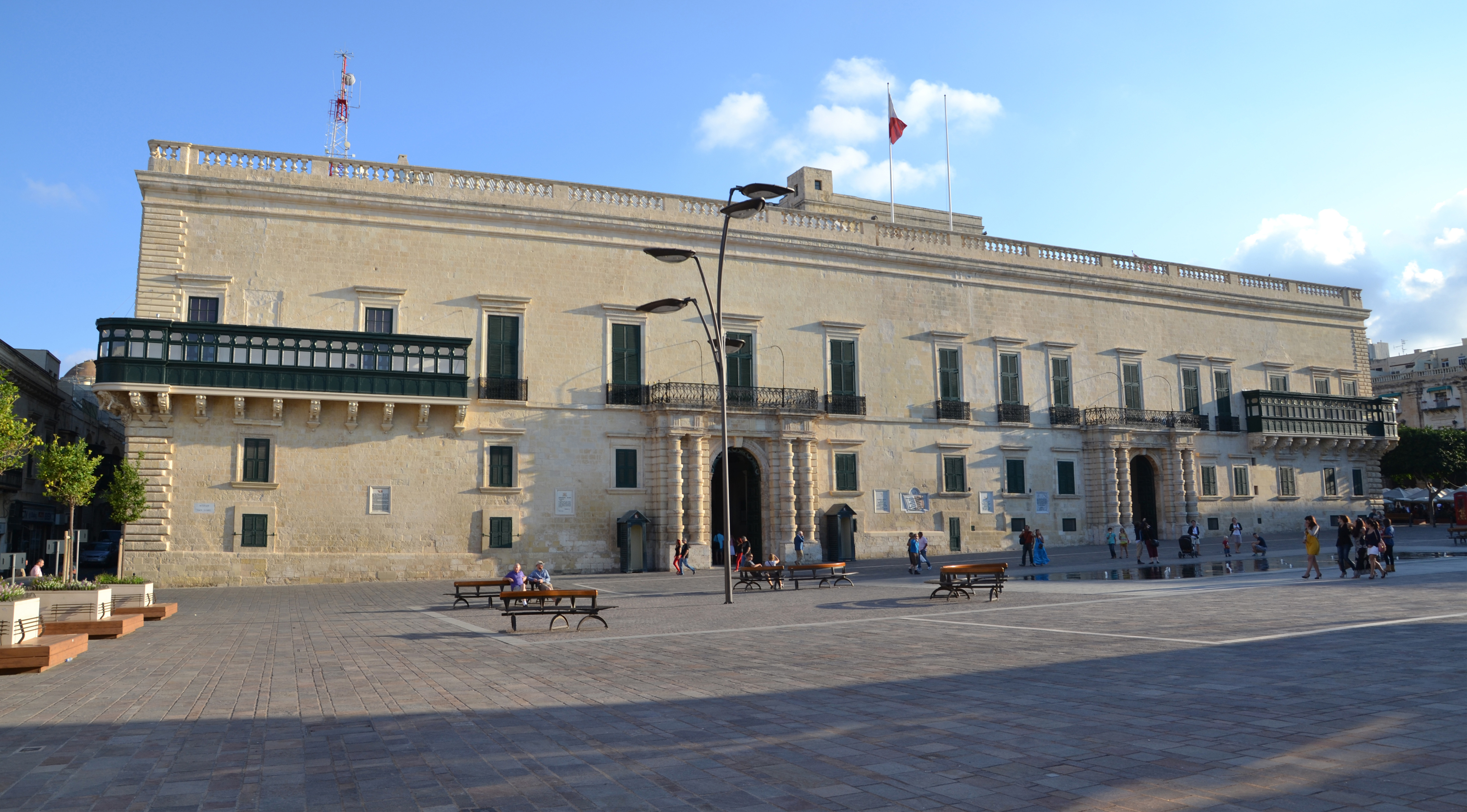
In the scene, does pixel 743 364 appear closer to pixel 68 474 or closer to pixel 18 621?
pixel 68 474

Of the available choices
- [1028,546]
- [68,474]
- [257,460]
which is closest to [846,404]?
[1028,546]

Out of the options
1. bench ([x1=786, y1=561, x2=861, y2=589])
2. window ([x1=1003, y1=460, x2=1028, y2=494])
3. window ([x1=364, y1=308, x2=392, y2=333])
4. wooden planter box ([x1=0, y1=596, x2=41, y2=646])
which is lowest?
bench ([x1=786, y1=561, x2=861, y2=589])

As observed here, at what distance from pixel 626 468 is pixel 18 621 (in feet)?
68.1

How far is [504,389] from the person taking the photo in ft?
95.9

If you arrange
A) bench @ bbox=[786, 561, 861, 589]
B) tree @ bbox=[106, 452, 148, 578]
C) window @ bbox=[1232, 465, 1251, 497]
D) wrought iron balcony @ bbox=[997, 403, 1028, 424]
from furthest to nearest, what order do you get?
window @ bbox=[1232, 465, 1251, 497], wrought iron balcony @ bbox=[997, 403, 1028, 424], tree @ bbox=[106, 452, 148, 578], bench @ bbox=[786, 561, 861, 589]

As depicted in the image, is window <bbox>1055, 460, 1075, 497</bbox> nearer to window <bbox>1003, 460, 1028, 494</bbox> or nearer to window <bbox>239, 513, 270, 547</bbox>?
window <bbox>1003, 460, 1028, 494</bbox>

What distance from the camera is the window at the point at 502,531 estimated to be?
28.5 meters

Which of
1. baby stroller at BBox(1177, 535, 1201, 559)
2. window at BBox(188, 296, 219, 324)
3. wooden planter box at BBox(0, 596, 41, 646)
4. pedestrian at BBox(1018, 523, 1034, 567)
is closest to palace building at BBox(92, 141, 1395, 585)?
window at BBox(188, 296, 219, 324)

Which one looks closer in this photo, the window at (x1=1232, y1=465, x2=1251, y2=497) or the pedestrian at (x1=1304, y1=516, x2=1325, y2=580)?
the pedestrian at (x1=1304, y1=516, x2=1325, y2=580)

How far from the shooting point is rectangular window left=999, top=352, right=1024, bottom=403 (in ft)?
123

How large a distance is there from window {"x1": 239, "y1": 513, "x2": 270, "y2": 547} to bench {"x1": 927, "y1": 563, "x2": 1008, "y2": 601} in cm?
1895

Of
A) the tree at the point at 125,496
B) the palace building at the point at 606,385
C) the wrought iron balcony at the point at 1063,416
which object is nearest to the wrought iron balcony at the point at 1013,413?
the palace building at the point at 606,385

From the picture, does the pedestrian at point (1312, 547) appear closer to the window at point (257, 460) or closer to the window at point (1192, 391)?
the window at point (1192, 391)

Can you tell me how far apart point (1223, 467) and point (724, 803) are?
141 feet
